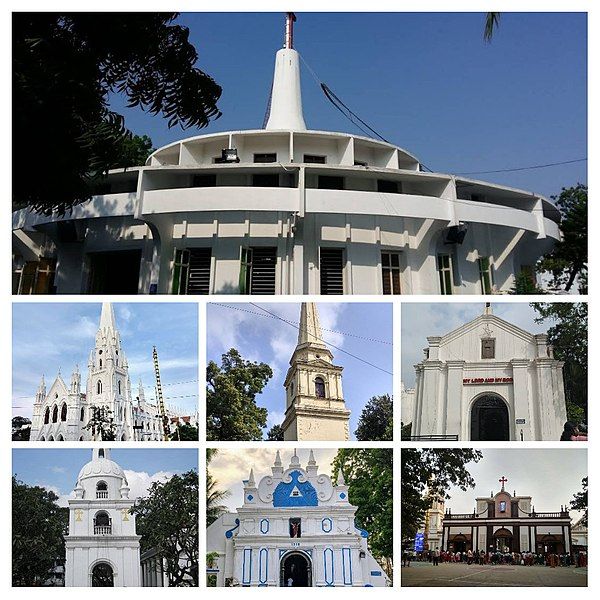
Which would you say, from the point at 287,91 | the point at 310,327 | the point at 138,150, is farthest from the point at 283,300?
the point at 138,150

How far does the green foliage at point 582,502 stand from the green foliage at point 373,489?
2.42 metres

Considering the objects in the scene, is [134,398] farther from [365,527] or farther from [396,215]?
[396,215]

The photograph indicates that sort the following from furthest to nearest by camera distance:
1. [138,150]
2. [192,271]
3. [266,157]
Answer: [138,150] < [266,157] < [192,271]

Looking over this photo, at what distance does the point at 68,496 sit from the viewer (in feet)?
38.4

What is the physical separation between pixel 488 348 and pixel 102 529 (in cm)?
589

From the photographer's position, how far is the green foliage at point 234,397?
11.4m

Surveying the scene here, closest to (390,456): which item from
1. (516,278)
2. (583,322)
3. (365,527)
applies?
(365,527)

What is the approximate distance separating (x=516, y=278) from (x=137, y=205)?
884 centimetres

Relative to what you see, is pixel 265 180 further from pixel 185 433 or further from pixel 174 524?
pixel 174 524

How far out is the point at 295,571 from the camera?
1182 cm

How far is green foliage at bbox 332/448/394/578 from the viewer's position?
11.3m

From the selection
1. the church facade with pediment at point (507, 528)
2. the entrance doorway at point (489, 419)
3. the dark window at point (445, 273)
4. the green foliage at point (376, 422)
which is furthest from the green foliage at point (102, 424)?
the dark window at point (445, 273)

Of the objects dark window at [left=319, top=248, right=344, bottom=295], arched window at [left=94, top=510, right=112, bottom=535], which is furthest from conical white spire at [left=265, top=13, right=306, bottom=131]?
arched window at [left=94, top=510, right=112, bottom=535]

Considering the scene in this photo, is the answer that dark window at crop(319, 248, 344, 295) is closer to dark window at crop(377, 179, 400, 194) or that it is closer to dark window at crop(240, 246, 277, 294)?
dark window at crop(240, 246, 277, 294)
